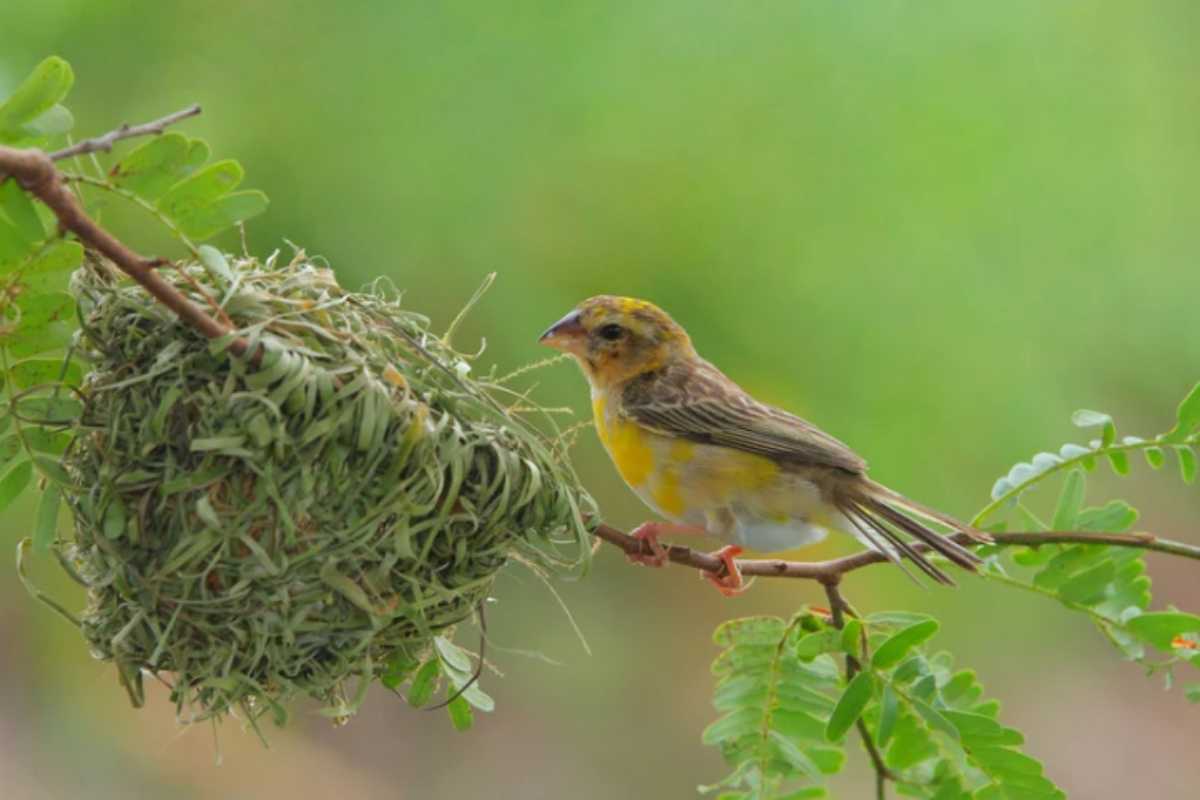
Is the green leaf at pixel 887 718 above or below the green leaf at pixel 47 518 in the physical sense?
above

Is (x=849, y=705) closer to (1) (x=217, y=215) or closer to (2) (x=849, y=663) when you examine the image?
(2) (x=849, y=663)

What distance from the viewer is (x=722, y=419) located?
3.23 m

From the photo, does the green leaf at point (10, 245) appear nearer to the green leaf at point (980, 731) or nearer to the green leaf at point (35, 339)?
the green leaf at point (35, 339)

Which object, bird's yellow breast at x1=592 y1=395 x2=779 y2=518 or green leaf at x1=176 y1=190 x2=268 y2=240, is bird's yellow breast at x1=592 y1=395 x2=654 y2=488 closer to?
bird's yellow breast at x1=592 y1=395 x2=779 y2=518

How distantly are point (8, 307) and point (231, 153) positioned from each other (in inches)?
127

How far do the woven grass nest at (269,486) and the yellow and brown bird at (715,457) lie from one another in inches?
28.8

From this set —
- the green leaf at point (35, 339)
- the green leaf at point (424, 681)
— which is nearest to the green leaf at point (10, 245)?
the green leaf at point (35, 339)

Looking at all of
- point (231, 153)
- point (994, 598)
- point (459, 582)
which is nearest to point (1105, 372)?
point (994, 598)

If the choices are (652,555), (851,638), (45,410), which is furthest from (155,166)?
(851,638)

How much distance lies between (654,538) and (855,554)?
417mm

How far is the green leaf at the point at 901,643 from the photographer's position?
2.34 m

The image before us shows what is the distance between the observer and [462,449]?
2.18 metres

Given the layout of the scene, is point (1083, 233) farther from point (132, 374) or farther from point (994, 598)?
point (132, 374)

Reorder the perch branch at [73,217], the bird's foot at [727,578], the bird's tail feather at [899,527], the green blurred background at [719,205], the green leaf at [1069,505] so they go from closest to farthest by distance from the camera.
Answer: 1. the perch branch at [73,217]
2. the bird's tail feather at [899,527]
3. the green leaf at [1069,505]
4. the bird's foot at [727,578]
5. the green blurred background at [719,205]
